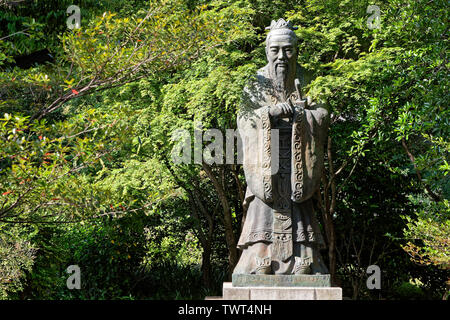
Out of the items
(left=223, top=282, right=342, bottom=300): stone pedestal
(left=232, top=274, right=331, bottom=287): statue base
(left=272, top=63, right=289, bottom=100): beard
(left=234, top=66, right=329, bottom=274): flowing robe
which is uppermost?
(left=272, top=63, right=289, bottom=100): beard

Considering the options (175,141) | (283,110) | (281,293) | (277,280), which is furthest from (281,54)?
(175,141)

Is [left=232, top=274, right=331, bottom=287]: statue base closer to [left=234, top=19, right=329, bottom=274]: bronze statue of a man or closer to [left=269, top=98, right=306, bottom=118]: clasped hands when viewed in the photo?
[left=234, top=19, right=329, bottom=274]: bronze statue of a man

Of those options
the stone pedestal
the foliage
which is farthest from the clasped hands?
the stone pedestal

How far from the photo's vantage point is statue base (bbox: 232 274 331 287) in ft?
16.0

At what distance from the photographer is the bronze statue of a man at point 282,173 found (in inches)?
199

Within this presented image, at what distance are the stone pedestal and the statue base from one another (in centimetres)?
9

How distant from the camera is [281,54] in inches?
211

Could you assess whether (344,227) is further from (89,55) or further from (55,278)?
(89,55)

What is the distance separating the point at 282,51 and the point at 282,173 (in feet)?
4.15

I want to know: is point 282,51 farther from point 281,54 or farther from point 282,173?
point 282,173

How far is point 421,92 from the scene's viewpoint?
642 centimetres

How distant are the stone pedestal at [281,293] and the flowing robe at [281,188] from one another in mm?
226

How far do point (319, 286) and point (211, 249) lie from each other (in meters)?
7.08

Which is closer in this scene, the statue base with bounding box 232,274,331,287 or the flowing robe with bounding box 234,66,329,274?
the statue base with bounding box 232,274,331,287
